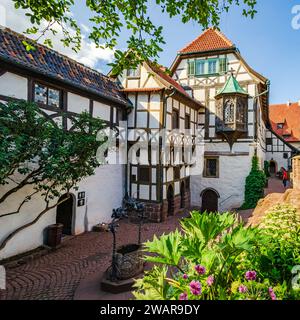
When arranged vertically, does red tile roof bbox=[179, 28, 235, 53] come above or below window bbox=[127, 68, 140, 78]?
above

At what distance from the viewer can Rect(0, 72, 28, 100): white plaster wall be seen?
7.60 meters

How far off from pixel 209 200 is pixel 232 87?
7.98 m

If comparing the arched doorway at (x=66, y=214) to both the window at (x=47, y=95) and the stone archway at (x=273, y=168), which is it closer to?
the window at (x=47, y=95)

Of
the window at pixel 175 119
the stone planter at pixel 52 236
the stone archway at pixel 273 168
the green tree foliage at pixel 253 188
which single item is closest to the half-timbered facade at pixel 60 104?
the stone planter at pixel 52 236

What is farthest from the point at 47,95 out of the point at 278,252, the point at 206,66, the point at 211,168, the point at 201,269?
the point at 211,168

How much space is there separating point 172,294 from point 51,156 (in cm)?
596

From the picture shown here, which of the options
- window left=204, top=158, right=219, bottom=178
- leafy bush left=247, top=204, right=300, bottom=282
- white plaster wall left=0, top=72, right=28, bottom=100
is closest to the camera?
leafy bush left=247, top=204, right=300, bottom=282

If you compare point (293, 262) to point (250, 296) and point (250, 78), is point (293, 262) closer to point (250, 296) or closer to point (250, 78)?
point (250, 296)

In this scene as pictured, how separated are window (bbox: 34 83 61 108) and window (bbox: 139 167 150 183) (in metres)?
5.66

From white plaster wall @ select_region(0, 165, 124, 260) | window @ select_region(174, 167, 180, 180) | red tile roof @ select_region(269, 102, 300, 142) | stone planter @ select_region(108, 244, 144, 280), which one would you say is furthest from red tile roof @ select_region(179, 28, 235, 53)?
red tile roof @ select_region(269, 102, 300, 142)

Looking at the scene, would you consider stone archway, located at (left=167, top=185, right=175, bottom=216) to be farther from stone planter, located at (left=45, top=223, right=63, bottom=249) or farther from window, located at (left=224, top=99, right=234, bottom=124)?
stone planter, located at (left=45, top=223, right=63, bottom=249)
